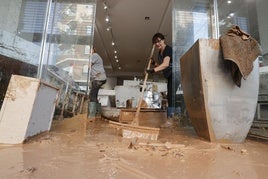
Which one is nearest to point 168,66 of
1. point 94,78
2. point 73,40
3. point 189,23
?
point 189,23

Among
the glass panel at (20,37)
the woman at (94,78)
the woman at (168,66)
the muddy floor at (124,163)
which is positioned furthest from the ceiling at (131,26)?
the muddy floor at (124,163)

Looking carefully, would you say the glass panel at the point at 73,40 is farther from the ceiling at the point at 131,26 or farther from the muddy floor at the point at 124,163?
the muddy floor at the point at 124,163

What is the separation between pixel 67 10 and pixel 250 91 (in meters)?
3.24

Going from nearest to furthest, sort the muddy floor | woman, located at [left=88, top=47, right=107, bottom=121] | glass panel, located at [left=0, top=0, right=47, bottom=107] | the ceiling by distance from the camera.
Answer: the muddy floor < glass panel, located at [left=0, top=0, right=47, bottom=107] < woman, located at [left=88, top=47, right=107, bottom=121] < the ceiling

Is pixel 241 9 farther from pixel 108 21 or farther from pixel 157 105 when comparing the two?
pixel 108 21

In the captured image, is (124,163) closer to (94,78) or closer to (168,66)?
(168,66)

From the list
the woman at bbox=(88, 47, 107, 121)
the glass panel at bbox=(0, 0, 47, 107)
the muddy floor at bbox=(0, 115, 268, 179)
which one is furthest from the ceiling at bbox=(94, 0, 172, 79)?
the muddy floor at bbox=(0, 115, 268, 179)

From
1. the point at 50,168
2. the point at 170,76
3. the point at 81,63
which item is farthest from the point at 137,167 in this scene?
the point at 81,63

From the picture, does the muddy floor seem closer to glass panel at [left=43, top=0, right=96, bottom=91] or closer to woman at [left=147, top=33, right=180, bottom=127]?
woman at [left=147, top=33, right=180, bottom=127]

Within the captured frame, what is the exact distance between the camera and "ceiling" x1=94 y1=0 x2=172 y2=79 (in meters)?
4.31

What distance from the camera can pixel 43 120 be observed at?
1461 mm

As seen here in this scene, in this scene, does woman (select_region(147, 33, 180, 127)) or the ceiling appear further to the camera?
the ceiling

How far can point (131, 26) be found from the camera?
534 centimetres

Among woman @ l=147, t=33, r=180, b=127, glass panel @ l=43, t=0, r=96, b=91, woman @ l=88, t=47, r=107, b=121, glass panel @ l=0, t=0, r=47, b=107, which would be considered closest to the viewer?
glass panel @ l=0, t=0, r=47, b=107
